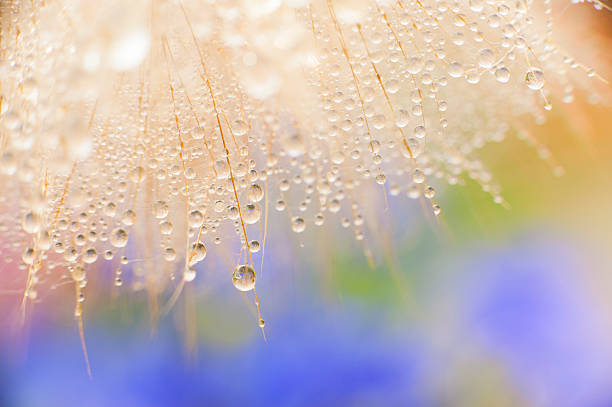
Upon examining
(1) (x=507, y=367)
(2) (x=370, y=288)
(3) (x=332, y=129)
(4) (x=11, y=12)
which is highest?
(4) (x=11, y=12)

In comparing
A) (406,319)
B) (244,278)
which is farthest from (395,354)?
(244,278)

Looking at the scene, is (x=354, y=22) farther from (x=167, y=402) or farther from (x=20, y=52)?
(x=167, y=402)

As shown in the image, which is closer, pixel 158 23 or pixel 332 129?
pixel 158 23

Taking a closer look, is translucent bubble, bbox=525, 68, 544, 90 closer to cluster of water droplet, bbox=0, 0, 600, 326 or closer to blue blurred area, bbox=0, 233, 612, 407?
cluster of water droplet, bbox=0, 0, 600, 326

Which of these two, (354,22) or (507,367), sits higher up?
(354,22)

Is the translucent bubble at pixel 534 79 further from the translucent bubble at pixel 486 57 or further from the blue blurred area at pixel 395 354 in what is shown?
the blue blurred area at pixel 395 354

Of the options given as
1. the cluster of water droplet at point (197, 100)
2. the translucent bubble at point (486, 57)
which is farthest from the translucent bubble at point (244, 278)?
the translucent bubble at point (486, 57)

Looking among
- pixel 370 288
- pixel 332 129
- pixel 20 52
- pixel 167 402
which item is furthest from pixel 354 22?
pixel 167 402
